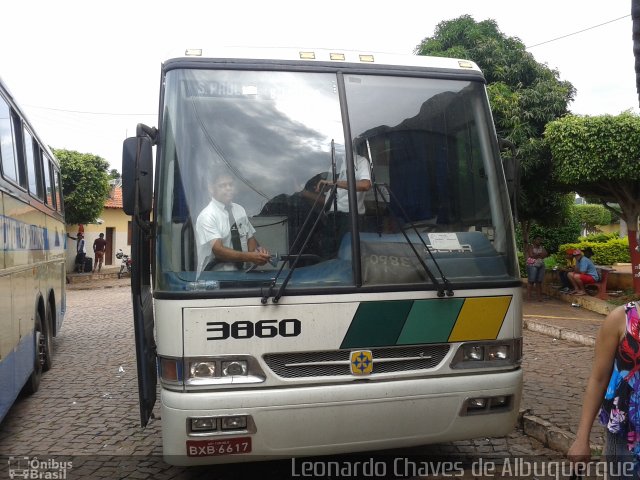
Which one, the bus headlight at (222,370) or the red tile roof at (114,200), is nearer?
the bus headlight at (222,370)

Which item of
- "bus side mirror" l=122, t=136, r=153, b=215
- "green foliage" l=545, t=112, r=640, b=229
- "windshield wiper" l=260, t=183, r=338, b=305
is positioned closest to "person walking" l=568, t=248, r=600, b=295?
"green foliage" l=545, t=112, r=640, b=229

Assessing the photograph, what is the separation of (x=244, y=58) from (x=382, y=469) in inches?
123

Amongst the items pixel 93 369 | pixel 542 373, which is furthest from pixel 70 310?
pixel 542 373

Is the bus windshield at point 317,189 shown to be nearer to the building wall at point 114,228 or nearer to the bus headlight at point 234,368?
the bus headlight at point 234,368

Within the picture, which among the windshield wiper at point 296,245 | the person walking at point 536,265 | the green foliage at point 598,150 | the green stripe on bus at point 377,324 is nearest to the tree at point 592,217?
the person walking at point 536,265

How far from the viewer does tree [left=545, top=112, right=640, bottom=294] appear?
11375mm

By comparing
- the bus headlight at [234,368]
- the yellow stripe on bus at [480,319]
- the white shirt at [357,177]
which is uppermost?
the white shirt at [357,177]

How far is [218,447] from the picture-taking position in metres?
3.60

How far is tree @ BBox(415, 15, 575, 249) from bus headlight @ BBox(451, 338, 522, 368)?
9.15m

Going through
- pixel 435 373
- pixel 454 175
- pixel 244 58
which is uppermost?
pixel 244 58

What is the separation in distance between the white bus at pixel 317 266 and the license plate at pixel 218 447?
0.01 m

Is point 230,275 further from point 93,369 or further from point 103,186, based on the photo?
point 103,186

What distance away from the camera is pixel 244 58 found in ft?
13.3

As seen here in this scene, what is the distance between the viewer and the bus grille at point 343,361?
3.73m
